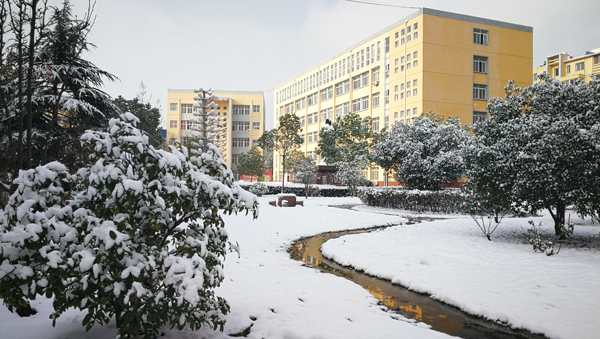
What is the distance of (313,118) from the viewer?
69125 mm

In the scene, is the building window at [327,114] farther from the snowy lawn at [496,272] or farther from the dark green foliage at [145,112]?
the snowy lawn at [496,272]

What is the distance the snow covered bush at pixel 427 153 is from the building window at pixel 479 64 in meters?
27.4

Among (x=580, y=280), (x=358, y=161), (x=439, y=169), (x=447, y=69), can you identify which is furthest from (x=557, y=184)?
(x=447, y=69)

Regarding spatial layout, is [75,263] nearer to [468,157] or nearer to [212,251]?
[212,251]

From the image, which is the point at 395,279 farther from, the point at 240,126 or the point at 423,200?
the point at 240,126

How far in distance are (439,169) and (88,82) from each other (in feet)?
61.4

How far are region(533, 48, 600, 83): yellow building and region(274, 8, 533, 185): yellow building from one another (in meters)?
17.9

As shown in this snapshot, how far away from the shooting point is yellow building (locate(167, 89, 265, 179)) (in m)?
81.8

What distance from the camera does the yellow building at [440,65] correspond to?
44.3 meters

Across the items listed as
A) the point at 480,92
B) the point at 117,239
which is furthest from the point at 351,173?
the point at 117,239

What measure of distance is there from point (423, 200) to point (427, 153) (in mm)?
3894

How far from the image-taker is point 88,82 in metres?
16.6

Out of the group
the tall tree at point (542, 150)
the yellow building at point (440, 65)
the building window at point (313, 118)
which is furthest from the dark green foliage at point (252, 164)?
the tall tree at point (542, 150)

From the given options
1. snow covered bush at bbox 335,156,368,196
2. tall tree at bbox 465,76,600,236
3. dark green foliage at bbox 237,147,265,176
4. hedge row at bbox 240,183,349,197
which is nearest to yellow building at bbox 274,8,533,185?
hedge row at bbox 240,183,349,197
